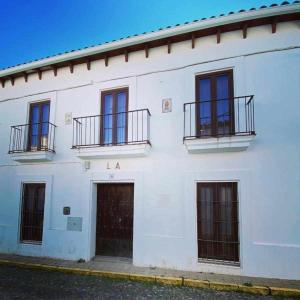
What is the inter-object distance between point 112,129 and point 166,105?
188cm

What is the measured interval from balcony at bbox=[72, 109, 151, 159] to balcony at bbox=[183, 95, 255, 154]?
1.26m

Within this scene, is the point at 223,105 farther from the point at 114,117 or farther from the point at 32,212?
the point at 32,212

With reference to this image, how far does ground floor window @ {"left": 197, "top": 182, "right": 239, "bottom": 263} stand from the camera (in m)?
6.28

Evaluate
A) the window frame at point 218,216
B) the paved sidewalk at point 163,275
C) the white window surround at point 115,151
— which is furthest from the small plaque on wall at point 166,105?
the paved sidewalk at point 163,275

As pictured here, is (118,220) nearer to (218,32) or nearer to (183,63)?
(183,63)

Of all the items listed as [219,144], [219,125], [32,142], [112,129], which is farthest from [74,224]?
[219,125]

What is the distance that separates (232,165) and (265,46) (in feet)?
10.7

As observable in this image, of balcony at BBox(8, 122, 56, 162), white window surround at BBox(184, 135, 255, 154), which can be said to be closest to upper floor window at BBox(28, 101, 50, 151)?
balcony at BBox(8, 122, 56, 162)

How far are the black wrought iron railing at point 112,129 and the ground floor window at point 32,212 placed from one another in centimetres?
224

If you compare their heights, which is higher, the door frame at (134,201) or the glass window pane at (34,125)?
the glass window pane at (34,125)

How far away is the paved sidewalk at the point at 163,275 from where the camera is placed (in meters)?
5.37

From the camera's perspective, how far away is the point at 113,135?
7.71 metres

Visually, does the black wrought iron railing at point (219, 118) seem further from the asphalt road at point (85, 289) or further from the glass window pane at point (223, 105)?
the asphalt road at point (85, 289)

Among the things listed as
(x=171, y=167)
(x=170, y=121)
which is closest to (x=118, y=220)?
(x=171, y=167)
